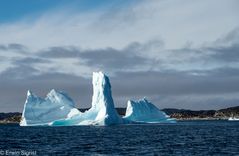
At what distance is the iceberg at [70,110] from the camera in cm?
9012

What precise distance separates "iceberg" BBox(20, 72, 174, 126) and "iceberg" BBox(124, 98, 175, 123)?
1156mm

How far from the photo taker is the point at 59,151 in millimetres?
36156

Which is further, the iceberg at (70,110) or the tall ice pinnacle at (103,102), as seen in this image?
the iceberg at (70,110)

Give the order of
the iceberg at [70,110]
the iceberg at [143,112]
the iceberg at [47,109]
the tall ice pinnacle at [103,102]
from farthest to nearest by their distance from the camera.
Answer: the iceberg at [143,112] → the iceberg at [47,109] → the iceberg at [70,110] → the tall ice pinnacle at [103,102]

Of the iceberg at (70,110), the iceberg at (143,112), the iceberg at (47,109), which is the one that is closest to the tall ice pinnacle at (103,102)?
the iceberg at (70,110)

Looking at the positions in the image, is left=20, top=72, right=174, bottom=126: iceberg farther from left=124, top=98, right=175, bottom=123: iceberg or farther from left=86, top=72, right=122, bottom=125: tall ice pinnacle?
left=124, top=98, right=175, bottom=123: iceberg

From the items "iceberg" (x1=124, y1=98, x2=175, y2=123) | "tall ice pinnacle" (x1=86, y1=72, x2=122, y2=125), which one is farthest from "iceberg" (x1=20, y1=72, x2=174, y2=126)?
"iceberg" (x1=124, y1=98, x2=175, y2=123)

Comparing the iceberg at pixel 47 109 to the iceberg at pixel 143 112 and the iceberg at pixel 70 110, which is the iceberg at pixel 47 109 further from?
the iceberg at pixel 143 112

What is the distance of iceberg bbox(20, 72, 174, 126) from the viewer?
296 feet

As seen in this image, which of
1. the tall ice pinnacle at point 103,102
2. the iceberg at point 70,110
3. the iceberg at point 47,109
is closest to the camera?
the tall ice pinnacle at point 103,102

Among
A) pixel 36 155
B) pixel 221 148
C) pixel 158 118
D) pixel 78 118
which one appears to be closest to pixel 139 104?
pixel 158 118

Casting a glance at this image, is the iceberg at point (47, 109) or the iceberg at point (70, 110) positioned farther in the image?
the iceberg at point (47, 109)

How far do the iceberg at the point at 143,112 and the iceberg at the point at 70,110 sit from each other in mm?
1156

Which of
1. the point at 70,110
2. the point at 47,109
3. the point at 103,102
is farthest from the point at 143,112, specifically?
the point at 47,109
